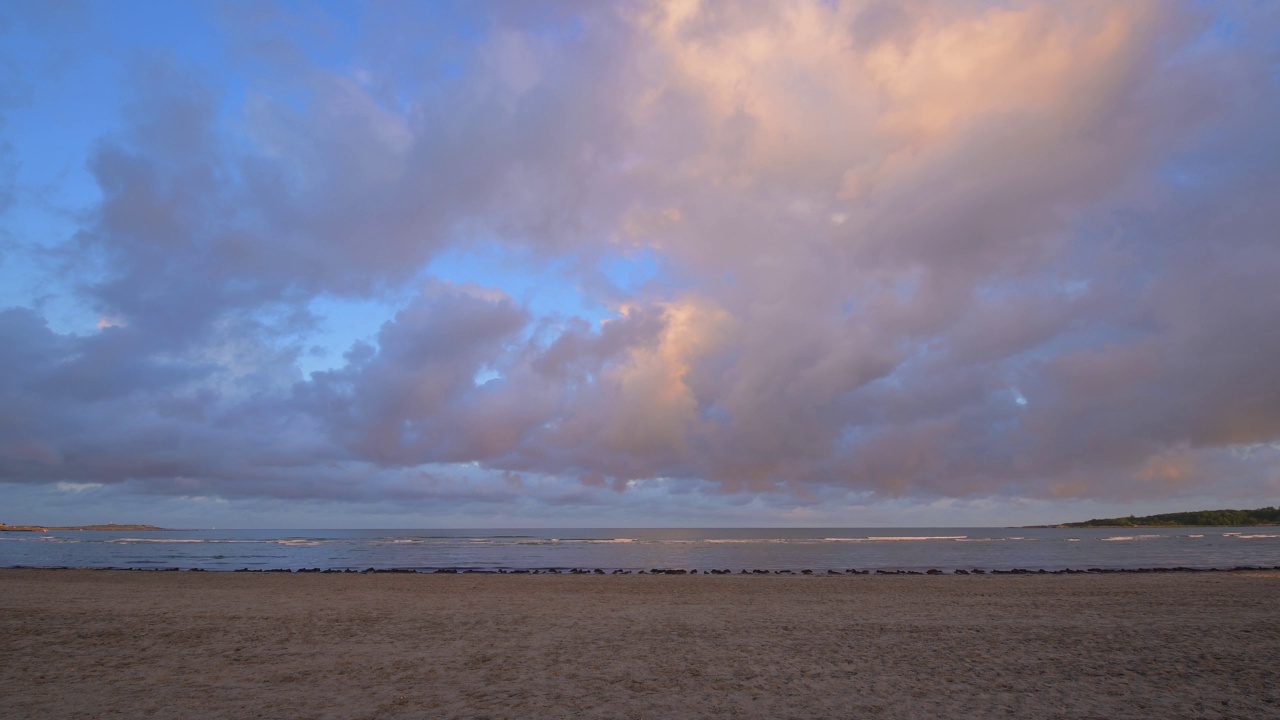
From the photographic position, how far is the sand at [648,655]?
30.9 feet

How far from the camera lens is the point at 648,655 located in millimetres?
12906

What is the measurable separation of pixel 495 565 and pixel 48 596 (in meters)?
26.7

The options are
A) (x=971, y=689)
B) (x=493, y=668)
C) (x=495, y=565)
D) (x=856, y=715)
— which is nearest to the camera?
(x=856, y=715)

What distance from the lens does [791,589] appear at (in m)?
26.8

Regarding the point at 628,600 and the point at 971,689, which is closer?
the point at 971,689

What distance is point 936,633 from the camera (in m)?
15.1

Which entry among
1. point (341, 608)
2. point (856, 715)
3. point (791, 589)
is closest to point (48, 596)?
point (341, 608)

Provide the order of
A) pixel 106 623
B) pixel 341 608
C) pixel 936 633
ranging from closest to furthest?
1. pixel 936 633
2. pixel 106 623
3. pixel 341 608

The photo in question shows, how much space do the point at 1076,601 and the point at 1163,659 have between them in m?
10.8

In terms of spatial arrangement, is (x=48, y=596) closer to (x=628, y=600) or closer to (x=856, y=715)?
(x=628, y=600)

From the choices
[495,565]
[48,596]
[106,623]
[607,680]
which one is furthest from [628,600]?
[495,565]

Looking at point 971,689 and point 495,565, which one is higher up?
point 971,689

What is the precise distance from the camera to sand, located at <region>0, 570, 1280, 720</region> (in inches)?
370

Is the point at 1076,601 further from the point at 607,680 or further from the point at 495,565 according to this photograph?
the point at 495,565
